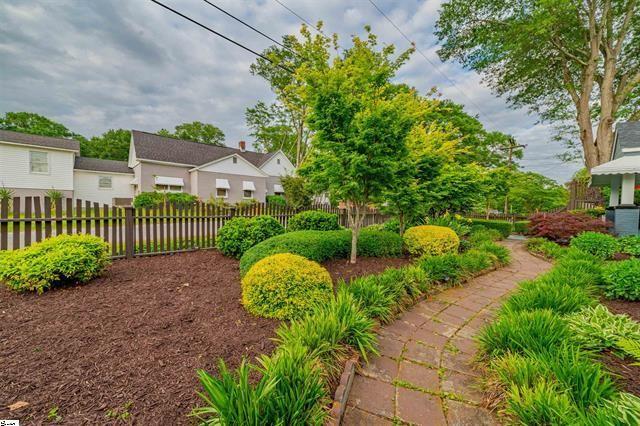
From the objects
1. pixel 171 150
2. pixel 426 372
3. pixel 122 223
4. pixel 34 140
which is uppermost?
pixel 171 150

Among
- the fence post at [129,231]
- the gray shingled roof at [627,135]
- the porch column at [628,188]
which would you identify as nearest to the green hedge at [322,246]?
the fence post at [129,231]

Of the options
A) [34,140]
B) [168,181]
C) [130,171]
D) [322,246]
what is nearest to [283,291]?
[322,246]

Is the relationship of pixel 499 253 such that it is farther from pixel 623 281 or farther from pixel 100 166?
pixel 100 166

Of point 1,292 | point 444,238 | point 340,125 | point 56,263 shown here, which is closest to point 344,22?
point 340,125

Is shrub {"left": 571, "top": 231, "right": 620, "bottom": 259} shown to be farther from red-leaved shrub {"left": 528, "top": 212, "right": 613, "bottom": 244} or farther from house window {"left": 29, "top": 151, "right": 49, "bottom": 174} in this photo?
house window {"left": 29, "top": 151, "right": 49, "bottom": 174}

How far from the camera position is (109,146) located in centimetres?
3397

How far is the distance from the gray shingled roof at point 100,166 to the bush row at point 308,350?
22969 millimetres

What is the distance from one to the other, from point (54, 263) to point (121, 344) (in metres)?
1.98

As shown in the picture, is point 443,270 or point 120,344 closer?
point 120,344

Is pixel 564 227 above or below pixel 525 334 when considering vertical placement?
above

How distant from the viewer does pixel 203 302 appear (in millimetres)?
3045

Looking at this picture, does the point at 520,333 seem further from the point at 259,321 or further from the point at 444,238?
the point at 444,238

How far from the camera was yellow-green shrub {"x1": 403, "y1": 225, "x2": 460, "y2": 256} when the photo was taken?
5.78m

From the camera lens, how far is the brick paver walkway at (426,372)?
171cm
